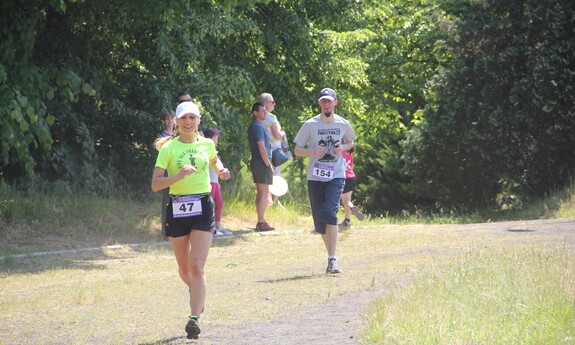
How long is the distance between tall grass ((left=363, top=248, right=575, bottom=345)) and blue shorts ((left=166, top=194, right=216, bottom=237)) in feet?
5.12

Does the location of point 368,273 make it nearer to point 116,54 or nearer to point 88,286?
point 88,286

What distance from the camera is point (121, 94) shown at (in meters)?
20.6

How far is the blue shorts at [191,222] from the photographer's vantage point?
888 centimetres

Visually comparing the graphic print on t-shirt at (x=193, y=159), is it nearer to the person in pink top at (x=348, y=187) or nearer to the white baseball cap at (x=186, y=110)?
the white baseball cap at (x=186, y=110)

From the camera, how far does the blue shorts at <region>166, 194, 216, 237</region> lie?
8.88 metres

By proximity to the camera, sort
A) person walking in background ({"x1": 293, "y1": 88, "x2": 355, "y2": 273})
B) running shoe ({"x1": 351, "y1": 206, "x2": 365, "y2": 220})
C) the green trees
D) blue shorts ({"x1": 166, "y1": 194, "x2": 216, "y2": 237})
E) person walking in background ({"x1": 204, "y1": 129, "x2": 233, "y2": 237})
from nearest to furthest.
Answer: blue shorts ({"x1": 166, "y1": 194, "x2": 216, "y2": 237}) → person walking in background ({"x1": 293, "y1": 88, "x2": 355, "y2": 273}) → person walking in background ({"x1": 204, "y1": 129, "x2": 233, "y2": 237}) → the green trees → running shoe ({"x1": 351, "y1": 206, "x2": 365, "y2": 220})

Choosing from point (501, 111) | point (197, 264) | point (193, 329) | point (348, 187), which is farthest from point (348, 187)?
point (193, 329)

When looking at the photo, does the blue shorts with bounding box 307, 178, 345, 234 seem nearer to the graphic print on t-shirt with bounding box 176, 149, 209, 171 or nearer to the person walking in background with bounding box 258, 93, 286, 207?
the graphic print on t-shirt with bounding box 176, 149, 209, 171

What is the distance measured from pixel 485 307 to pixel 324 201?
4266 millimetres

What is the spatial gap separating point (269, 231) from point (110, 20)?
4671 mm

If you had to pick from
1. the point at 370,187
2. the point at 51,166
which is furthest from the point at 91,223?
the point at 370,187

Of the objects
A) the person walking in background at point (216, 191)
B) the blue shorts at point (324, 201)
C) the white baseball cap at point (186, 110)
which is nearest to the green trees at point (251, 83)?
the person walking in background at point (216, 191)

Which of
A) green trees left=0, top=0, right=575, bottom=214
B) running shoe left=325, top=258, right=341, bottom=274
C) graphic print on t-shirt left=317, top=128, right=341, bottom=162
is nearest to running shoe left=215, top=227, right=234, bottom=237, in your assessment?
green trees left=0, top=0, right=575, bottom=214

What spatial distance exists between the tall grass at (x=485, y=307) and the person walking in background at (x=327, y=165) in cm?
169
